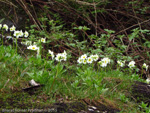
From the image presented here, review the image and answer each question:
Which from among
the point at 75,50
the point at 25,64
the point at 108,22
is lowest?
the point at 25,64

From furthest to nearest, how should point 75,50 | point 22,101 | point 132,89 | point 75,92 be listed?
point 75,50 < point 132,89 < point 75,92 < point 22,101

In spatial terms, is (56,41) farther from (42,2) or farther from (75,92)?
(75,92)

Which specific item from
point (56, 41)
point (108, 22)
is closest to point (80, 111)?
point (56, 41)

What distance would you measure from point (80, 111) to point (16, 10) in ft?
14.0

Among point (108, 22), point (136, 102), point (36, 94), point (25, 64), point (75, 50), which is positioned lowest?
point (136, 102)

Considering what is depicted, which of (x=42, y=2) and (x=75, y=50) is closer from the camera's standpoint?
(x=75, y=50)

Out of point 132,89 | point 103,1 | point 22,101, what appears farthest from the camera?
point 103,1

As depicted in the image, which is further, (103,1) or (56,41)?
(103,1)

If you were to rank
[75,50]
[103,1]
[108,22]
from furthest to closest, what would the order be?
[108,22], [103,1], [75,50]

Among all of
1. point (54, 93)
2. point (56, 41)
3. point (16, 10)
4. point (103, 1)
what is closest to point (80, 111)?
point (54, 93)

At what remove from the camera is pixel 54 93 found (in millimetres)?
2006

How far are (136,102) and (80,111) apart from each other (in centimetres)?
109

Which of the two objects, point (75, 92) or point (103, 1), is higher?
point (103, 1)

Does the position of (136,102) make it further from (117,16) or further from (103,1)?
(117,16)
